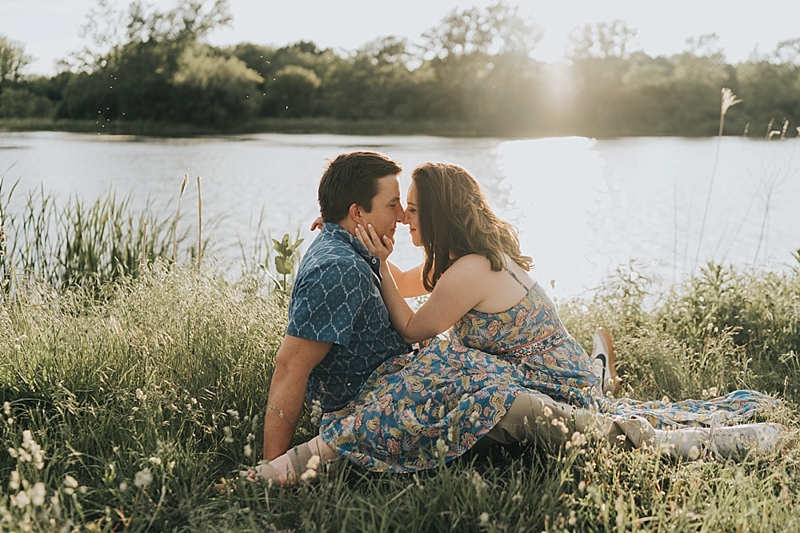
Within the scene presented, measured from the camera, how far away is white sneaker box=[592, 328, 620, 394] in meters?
3.70

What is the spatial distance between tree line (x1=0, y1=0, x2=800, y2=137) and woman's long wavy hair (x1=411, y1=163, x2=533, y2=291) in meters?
25.0

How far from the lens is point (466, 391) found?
8.55 ft

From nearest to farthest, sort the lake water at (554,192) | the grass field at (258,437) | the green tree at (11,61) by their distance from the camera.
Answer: the grass field at (258,437)
the lake water at (554,192)
the green tree at (11,61)

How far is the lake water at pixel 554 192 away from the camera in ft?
31.7

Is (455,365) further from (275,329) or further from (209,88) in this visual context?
(209,88)

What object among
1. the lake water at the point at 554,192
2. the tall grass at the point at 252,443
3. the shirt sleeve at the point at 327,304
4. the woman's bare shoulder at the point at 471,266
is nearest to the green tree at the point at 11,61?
the lake water at the point at 554,192

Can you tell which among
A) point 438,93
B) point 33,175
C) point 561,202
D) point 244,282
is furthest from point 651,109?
point 244,282

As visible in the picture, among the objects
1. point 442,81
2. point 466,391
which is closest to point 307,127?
point 442,81

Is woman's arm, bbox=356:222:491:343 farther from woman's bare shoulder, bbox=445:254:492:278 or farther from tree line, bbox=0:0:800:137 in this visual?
tree line, bbox=0:0:800:137

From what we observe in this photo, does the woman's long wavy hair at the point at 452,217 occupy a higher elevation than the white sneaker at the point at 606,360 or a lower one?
higher

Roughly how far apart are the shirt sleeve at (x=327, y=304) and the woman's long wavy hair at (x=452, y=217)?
41 centimetres

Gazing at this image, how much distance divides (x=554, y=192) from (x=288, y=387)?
52.4ft

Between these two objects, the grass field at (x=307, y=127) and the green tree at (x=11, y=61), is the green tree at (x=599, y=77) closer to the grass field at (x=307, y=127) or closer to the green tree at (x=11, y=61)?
the grass field at (x=307, y=127)

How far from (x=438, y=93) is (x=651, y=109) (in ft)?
43.7
